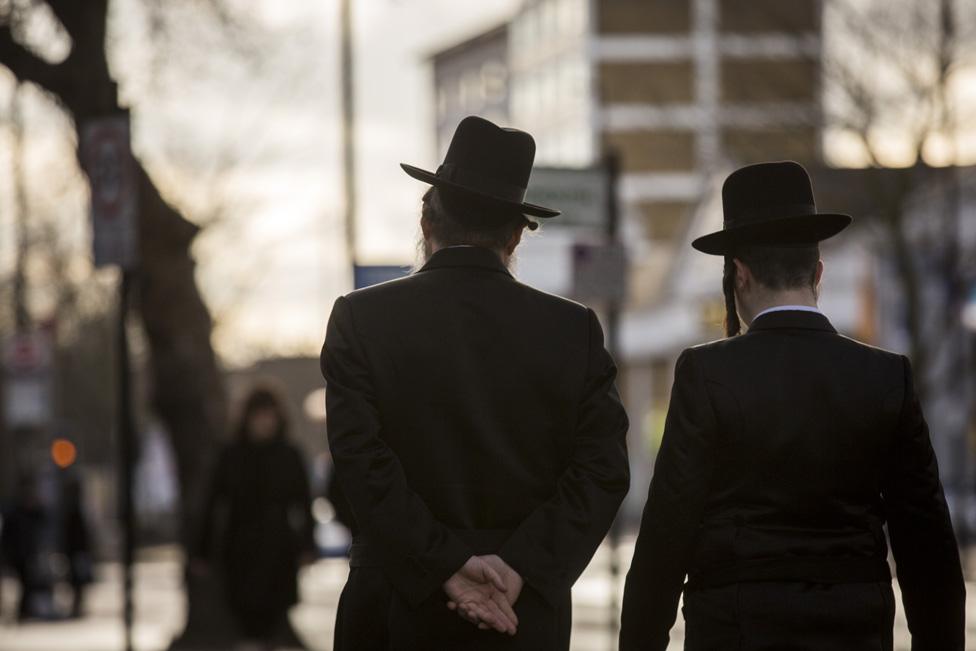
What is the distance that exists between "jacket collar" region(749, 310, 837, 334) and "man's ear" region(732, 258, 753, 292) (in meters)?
0.12

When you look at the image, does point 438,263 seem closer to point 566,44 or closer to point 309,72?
point 309,72

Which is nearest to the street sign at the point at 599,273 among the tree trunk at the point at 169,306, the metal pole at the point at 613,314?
the metal pole at the point at 613,314

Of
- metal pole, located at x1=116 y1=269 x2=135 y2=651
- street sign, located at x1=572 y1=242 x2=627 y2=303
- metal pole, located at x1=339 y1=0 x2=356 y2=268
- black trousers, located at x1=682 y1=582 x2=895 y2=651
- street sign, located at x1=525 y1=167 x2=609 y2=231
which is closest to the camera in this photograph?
black trousers, located at x1=682 y1=582 x2=895 y2=651

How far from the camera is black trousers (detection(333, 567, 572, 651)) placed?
4.95 meters

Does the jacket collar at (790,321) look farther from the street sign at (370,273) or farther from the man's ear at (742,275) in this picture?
the street sign at (370,273)

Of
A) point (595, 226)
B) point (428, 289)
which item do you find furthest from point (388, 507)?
point (595, 226)

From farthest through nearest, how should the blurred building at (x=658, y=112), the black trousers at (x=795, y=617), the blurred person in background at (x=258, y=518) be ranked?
the blurred building at (x=658, y=112) → the blurred person in background at (x=258, y=518) → the black trousers at (x=795, y=617)

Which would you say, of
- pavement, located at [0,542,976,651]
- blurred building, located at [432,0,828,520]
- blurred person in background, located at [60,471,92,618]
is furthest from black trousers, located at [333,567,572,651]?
blurred person in background, located at [60,471,92,618]

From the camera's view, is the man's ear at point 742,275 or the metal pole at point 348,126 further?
the metal pole at point 348,126

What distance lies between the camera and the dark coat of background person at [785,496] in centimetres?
490

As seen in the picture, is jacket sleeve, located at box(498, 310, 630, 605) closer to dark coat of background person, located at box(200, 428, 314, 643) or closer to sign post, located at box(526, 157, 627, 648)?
dark coat of background person, located at box(200, 428, 314, 643)

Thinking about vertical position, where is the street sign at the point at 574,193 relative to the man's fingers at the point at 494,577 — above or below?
above

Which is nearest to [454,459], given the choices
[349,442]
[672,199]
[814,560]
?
[349,442]

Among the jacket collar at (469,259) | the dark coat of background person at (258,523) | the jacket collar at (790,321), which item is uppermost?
the jacket collar at (469,259)
